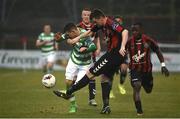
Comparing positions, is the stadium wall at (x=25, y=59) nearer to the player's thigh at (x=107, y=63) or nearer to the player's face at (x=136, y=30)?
the player's face at (x=136, y=30)

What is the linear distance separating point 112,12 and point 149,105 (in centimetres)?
2035

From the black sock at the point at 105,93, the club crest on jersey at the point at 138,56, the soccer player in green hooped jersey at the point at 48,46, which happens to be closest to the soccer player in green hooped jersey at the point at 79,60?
the black sock at the point at 105,93

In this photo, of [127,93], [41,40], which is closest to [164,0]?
[41,40]

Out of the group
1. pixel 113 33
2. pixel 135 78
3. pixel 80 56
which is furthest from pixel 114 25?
pixel 80 56

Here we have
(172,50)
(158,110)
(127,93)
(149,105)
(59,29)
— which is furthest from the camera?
(59,29)

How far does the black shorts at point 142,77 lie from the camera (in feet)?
44.5

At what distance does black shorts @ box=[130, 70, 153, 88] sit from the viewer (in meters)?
13.6

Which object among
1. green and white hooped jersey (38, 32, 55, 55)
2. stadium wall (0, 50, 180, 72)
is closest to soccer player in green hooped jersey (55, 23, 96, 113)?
green and white hooped jersey (38, 32, 55, 55)

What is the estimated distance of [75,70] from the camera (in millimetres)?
14891

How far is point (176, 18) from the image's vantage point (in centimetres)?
3578

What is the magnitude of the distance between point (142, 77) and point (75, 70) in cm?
185

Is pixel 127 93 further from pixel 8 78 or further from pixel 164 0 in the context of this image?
pixel 164 0

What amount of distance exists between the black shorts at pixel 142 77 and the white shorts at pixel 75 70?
1599 millimetres

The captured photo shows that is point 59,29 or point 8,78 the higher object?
point 59,29
